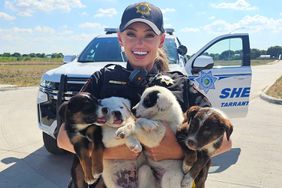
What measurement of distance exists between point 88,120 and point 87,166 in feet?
0.94

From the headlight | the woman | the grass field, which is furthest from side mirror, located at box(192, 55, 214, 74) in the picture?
the grass field

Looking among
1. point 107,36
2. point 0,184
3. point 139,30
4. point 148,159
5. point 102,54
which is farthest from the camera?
point 107,36

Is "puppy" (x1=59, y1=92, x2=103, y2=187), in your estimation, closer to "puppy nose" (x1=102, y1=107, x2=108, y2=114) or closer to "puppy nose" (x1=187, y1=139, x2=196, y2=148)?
"puppy nose" (x1=102, y1=107, x2=108, y2=114)

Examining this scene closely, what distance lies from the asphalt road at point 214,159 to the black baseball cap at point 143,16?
3.16m

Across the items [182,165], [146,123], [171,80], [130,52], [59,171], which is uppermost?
[130,52]

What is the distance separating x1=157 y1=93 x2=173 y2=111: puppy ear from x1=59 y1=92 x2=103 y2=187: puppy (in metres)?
0.38

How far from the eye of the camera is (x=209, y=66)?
691 centimetres

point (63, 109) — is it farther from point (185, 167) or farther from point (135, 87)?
point (185, 167)

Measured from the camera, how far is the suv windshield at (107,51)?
669cm

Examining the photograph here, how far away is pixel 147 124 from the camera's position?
2.12 m

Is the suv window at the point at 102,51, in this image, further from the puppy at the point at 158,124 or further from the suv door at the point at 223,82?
the puppy at the point at 158,124

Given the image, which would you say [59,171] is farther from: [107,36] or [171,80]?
[171,80]

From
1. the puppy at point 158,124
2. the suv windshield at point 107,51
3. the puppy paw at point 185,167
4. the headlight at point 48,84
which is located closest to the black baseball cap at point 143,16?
the puppy at point 158,124

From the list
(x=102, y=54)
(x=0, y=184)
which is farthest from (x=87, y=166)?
(x=102, y=54)
